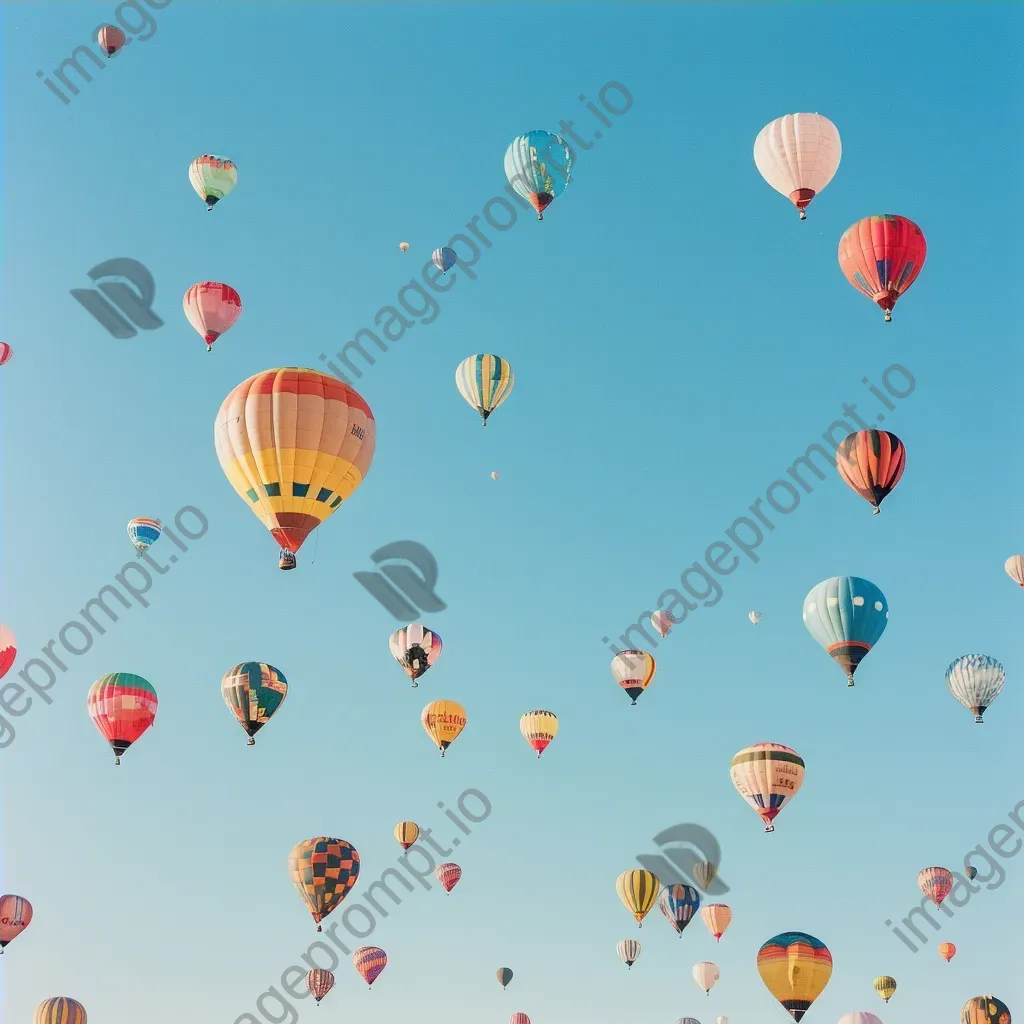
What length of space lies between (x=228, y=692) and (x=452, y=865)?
16838 millimetres

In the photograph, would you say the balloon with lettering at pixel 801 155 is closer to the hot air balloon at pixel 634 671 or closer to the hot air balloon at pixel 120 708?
the hot air balloon at pixel 634 671

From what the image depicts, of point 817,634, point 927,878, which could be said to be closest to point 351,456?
point 817,634

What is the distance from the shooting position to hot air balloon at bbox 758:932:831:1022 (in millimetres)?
35406

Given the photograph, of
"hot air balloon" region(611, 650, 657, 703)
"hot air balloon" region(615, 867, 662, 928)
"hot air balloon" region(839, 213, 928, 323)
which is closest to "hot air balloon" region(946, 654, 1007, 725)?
"hot air balloon" region(611, 650, 657, 703)

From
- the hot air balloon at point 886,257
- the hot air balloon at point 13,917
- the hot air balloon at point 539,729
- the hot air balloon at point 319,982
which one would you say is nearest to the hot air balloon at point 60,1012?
the hot air balloon at point 13,917

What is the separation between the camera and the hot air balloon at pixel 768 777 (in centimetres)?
3753

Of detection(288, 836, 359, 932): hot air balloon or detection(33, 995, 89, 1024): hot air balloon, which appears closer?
detection(288, 836, 359, 932): hot air balloon

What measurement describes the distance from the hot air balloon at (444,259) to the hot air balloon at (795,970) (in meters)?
20.4

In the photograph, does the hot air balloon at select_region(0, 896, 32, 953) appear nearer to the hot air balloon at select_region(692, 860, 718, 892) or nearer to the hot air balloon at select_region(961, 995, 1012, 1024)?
the hot air balloon at select_region(692, 860, 718, 892)

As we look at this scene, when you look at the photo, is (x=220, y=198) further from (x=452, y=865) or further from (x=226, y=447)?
(x=452, y=865)

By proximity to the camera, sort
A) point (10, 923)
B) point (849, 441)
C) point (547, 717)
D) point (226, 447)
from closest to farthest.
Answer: point (226, 447), point (849, 441), point (10, 923), point (547, 717)

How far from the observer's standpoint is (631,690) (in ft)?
147

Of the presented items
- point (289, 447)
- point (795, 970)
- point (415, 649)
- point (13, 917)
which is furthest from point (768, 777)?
point (13, 917)

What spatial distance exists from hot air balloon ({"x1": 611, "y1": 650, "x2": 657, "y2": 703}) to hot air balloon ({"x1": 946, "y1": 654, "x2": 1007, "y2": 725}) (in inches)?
349
